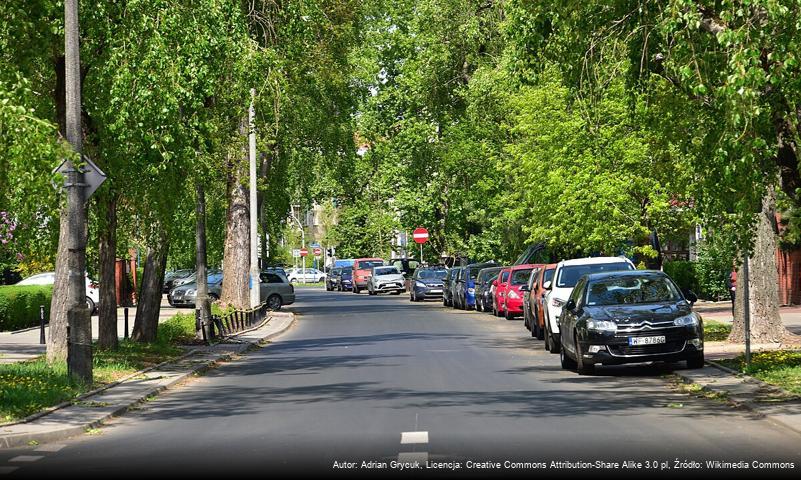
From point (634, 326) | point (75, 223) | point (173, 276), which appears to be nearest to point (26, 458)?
point (75, 223)

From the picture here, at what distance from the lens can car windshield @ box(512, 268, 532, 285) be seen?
A: 45.6 metres

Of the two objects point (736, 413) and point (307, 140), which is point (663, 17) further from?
point (307, 140)

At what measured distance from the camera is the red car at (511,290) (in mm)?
45178

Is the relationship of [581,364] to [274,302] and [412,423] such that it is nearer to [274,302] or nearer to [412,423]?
[412,423]

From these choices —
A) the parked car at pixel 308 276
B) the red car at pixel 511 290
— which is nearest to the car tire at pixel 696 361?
the red car at pixel 511 290

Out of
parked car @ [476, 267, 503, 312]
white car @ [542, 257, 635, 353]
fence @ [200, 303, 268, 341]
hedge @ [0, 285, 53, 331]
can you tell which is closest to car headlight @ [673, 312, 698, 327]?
white car @ [542, 257, 635, 353]

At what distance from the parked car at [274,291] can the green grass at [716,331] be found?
2495 cm

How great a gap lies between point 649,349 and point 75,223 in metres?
8.60

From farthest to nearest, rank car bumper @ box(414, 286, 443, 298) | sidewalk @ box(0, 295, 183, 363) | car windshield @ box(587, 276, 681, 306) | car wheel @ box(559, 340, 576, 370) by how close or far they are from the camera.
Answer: car bumper @ box(414, 286, 443, 298) → sidewalk @ box(0, 295, 183, 363) → car wheel @ box(559, 340, 576, 370) → car windshield @ box(587, 276, 681, 306)

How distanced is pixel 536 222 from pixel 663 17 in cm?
2352

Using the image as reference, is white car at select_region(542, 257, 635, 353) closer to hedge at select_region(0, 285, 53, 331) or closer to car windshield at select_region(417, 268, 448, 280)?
hedge at select_region(0, 285, 53, 331)

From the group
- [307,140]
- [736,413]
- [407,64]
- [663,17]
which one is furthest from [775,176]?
[407,64]

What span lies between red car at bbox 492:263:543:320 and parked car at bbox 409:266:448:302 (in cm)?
1879

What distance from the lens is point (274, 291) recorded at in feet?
190
